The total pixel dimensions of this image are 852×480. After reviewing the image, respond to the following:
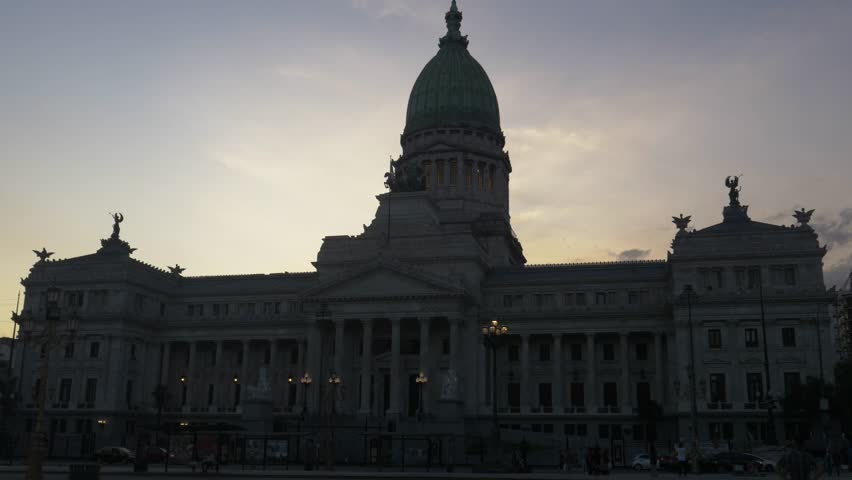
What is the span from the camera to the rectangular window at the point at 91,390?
3789 inches

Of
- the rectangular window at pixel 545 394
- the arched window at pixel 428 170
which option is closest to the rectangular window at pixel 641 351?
the rectangular window at pixel 545 394

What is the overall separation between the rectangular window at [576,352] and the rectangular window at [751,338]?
17824 mm

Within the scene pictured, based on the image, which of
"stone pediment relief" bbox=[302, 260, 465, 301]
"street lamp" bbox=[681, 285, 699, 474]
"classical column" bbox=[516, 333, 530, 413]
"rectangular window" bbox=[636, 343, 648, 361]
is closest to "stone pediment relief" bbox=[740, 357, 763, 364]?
"street lamp" bbox=[681, 285, 699, 474]

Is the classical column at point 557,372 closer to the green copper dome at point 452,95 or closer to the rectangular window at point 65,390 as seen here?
the green copper dome at point 452,95

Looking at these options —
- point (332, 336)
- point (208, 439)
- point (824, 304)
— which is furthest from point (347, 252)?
point (824, 304)

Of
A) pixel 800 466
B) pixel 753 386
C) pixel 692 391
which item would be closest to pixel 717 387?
pixel 753 386

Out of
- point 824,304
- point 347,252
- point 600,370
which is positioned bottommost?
point 600,370

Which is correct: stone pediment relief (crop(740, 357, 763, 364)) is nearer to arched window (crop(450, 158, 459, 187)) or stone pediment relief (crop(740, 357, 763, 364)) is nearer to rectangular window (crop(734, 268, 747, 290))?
rectangular window (crop(734, 268, 747, 290))

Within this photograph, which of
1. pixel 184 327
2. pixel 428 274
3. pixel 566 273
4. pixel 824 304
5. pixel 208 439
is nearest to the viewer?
pixel 208 439

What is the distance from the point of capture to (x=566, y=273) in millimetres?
95188

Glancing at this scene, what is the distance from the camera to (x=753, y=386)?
8131 centimetres

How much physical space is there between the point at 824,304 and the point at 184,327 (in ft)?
227

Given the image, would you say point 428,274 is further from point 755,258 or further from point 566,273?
point 755,258

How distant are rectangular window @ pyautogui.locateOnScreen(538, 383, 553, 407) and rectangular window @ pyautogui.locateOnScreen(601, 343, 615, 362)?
6854 millimetres
